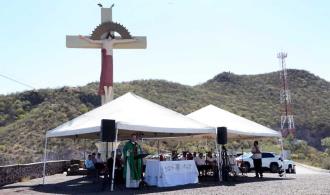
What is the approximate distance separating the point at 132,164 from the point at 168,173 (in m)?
1.22

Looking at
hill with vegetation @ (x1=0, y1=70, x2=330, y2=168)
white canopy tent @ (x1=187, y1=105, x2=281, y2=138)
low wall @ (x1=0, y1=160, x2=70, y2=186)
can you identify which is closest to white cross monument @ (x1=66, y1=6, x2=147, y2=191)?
low wall @ (x1=0, y1=160, x2=70, y2=186)

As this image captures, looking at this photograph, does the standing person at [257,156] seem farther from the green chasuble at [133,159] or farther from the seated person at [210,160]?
the green chasuble at [133,159]

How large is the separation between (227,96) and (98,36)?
47.8m

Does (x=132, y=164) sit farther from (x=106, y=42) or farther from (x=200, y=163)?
(x=106, y=42)

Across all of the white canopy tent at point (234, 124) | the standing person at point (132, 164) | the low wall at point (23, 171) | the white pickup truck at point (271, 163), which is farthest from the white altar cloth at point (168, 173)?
the white pickup truck at point (271, 163)

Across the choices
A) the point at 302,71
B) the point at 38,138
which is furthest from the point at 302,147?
the point at 302,71

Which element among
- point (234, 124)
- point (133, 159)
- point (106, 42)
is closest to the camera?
point (133, 159)

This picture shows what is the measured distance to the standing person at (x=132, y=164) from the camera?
15.7 metres

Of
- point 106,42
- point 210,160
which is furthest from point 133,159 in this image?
point 106,42

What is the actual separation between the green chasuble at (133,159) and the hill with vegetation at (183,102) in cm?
2440

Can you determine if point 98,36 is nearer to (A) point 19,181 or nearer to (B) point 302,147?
(A) point 19,181

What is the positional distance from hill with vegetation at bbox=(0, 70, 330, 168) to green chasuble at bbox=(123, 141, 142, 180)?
80.1 ft

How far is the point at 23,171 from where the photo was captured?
21328 mm

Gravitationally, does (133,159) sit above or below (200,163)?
above
